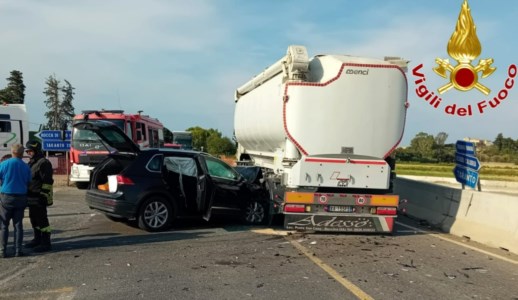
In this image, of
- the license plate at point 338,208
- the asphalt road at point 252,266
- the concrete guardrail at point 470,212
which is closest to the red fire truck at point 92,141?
the asphalt road at point 252,266

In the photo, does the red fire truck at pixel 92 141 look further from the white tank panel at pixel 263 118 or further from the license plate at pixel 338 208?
the license plate at pixel 338 208

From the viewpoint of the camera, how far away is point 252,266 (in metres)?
6.72

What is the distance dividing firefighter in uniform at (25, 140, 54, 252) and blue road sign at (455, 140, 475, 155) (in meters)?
9.26

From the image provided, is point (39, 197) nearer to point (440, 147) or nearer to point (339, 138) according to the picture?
point (339, 138)

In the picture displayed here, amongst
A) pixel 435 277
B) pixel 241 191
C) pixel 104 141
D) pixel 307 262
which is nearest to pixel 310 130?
pixel 241 191

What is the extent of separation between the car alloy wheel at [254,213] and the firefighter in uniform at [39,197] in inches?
159

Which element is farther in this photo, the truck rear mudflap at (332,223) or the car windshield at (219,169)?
the car windshield at (219,169)

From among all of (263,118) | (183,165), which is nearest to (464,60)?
(263,118)

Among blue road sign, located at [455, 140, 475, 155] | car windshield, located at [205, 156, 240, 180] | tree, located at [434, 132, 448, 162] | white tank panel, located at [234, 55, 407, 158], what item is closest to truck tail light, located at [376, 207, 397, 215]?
white tank panel, located at [234, 55, 407, 158]

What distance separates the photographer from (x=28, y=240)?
839cm

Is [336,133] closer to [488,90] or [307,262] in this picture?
[307,262]

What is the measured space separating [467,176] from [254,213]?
5.32 m

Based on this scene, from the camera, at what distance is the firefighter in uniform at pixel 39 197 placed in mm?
7613

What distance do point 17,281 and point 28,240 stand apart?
2.80 metres
